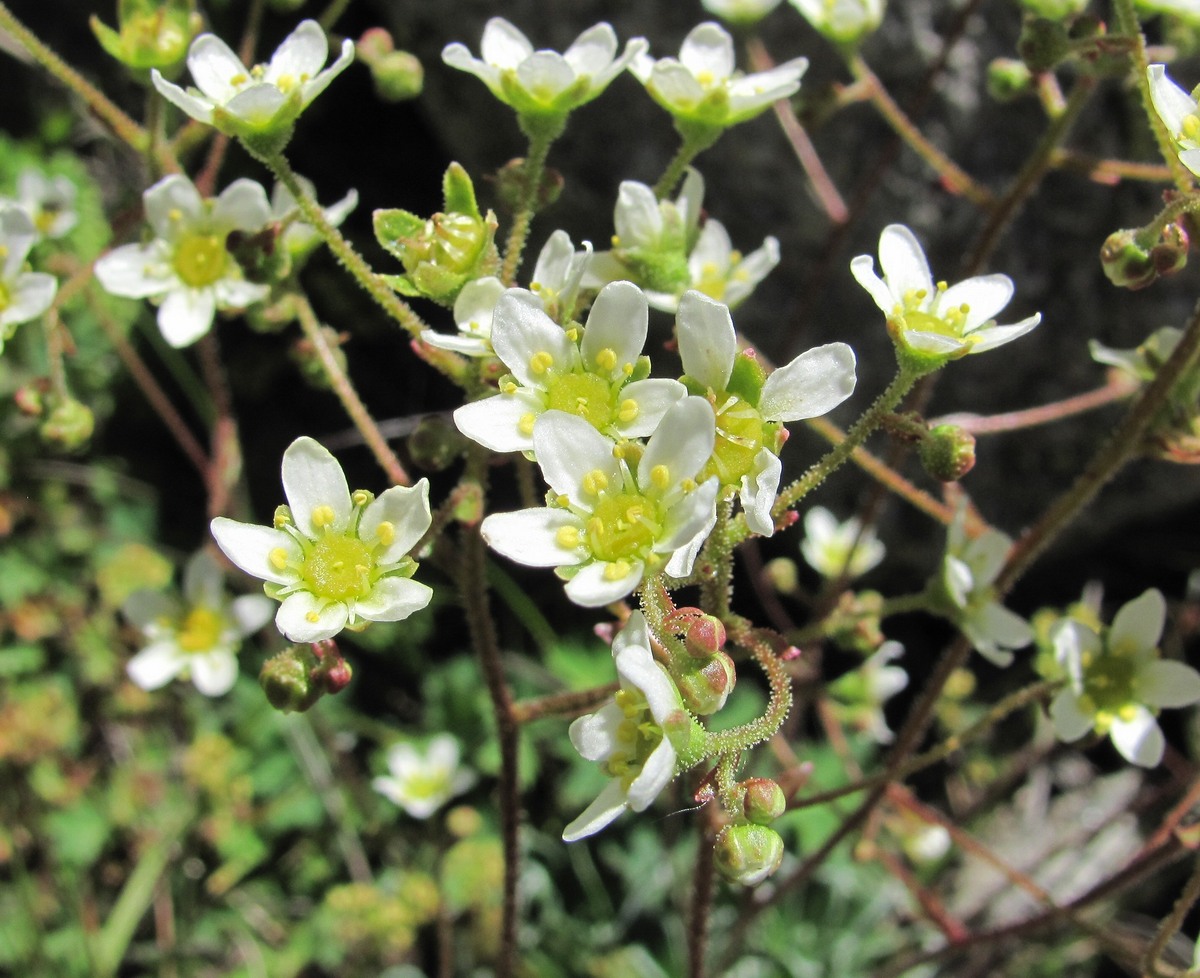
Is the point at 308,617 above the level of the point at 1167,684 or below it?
above

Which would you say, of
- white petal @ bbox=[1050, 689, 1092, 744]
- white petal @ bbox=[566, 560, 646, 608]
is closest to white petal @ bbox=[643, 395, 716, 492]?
white petal @ bbox=[566, 560, 646, 608]

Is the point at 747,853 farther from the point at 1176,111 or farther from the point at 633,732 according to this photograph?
the point at 1176,111

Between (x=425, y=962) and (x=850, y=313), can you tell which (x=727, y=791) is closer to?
(x=850, y=313)

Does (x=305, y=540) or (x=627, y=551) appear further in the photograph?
(x=305, y=540)

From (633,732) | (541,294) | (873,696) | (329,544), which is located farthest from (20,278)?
(873,696)

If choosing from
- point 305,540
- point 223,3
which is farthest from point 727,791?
point 223,3

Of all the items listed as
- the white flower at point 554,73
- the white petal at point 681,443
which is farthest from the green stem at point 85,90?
the white petal at point 681,443

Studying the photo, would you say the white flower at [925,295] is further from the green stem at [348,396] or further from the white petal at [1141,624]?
the green stem at [348,396]
